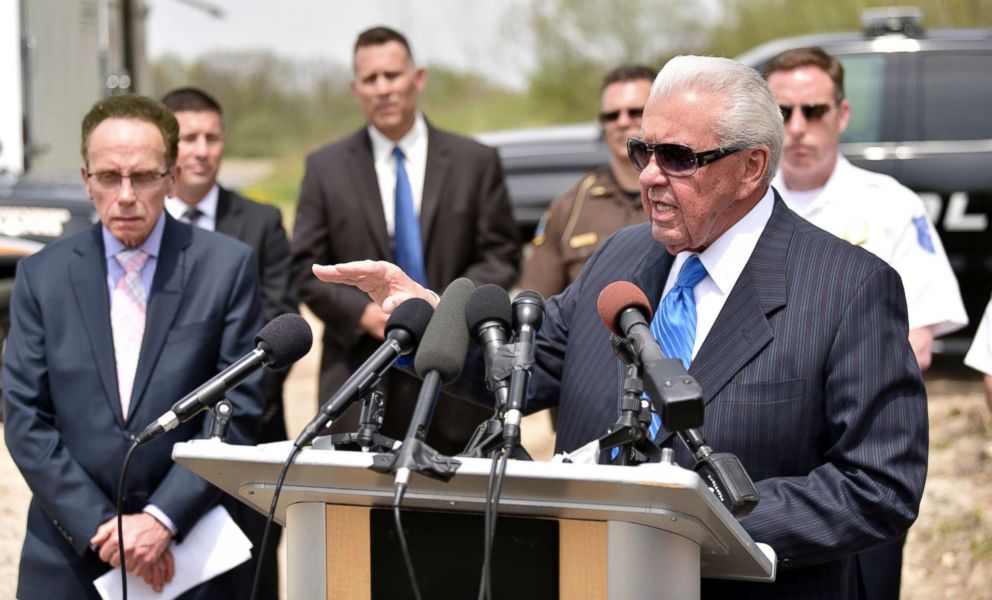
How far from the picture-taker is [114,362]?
3.50 m

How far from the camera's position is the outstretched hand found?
2612 mm

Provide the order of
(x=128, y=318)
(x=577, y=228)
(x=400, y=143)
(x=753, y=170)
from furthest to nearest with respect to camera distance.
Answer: (x=400, y=143) → (x=577, y=228) → (x=128, y=318) → (x=753, y=170)

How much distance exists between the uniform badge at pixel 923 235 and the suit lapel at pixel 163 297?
2295 millimetres

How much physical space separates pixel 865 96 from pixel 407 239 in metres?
4.32

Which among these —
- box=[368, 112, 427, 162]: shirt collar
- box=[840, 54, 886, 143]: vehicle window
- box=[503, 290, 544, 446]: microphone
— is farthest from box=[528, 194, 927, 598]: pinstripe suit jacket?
box=[840, 54, 886, 143]: vehicle window

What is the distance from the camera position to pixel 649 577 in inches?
84.6

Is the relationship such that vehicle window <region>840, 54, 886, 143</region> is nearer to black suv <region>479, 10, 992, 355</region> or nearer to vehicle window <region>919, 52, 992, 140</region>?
black suv <region>479, 10, 992, 355</region>

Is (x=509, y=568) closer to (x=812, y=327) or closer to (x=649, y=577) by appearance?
(x=649, y=577)

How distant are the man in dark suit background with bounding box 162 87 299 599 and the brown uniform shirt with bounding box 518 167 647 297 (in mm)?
981

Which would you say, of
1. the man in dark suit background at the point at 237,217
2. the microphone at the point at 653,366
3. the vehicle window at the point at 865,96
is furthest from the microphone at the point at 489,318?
the vehicle window at the point at 865,96

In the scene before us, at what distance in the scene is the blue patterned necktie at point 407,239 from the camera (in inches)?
213

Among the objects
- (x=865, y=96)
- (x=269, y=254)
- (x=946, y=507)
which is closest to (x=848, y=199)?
(x=269, y=254)

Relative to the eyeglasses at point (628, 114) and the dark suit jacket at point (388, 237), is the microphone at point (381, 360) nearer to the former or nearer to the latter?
the dark suit jacket at point (388, 237)

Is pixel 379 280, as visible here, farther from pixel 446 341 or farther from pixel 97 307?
pixel 97 307
